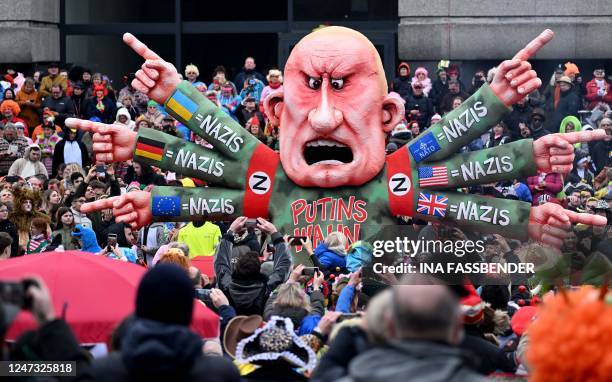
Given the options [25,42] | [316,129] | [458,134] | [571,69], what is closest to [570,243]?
[458,134]

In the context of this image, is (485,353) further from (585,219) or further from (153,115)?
(153,115)

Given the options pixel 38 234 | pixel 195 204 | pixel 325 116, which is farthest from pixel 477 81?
pixel 325 116

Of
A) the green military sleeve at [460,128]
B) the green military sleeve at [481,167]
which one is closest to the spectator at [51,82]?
the green military sleeve at [460,128]

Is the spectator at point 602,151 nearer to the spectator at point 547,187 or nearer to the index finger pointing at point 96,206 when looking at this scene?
the spectator at point 547,187

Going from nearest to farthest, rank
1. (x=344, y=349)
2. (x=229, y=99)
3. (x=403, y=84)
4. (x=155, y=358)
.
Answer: (x=155, y=358) < (x=344, y=349) < (x=229, y=99) < (x=403, y=84)

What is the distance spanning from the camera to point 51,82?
21562mm

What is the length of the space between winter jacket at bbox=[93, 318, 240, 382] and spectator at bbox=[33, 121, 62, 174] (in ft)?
44.4

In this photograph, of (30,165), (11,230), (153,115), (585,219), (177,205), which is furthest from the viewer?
(153,115)

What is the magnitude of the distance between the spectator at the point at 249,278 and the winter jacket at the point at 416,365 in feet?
15.9

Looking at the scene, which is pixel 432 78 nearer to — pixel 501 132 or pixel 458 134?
pixel 501 132

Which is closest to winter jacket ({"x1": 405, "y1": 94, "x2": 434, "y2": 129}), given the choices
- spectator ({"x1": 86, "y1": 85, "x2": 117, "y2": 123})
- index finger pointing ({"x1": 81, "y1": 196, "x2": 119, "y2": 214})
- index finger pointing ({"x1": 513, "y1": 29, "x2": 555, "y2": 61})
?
spectator ({"x1": 86, "y1": 85, "x2": 117, "y2": 123})

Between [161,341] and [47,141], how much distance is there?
1438cm

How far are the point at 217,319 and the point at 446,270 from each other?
2210 mm

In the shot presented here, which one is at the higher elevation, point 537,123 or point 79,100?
point 79,100
